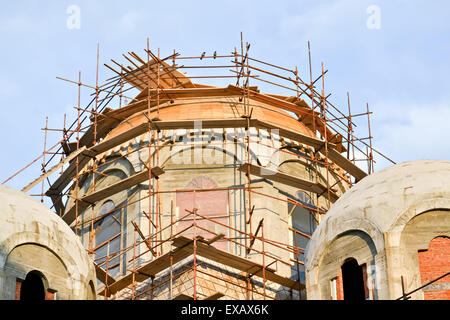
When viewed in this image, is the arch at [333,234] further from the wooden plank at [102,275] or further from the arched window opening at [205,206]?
the wooden plank at [102,275]

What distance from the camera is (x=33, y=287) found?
1150 inches

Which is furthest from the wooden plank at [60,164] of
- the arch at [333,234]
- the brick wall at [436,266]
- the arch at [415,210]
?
the brick wall at [436,266]

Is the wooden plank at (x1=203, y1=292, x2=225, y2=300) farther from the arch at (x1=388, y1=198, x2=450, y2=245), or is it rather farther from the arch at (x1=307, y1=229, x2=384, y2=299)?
the arch at (x1=388, y1=198, x2=450, y2=245)

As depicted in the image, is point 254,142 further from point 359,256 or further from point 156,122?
point 359,256

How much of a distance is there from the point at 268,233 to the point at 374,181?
22.2 feet

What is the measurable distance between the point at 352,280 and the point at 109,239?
11.1 m

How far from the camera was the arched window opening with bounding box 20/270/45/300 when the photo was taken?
94.6 ft

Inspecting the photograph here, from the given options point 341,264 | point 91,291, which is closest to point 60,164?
point 91,291

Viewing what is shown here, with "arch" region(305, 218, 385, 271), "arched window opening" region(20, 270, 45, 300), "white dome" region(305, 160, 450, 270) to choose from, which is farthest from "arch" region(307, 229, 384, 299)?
"arched window opening" region(20, 270, 45, 300)

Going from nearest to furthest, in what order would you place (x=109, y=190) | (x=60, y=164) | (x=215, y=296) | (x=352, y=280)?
(x=352, y=280), (x=215, y=296), (x=109, y=190), (x=60, y=164)

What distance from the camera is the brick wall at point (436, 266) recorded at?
28.7 meters

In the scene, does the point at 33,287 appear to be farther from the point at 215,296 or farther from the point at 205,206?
the point at 205,206
